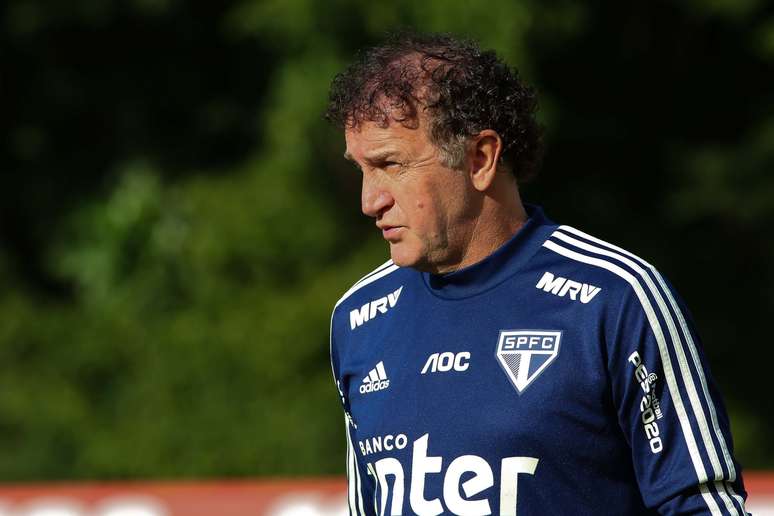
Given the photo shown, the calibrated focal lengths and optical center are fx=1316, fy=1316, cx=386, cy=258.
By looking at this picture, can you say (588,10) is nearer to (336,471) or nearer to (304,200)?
(304,200)

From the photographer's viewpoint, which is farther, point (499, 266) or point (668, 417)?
point (499, 266)

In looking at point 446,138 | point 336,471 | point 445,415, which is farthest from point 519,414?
point 336,471

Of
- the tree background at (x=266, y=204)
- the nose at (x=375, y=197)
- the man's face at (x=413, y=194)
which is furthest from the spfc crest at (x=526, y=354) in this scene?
the tree background at (x=266, y=204)

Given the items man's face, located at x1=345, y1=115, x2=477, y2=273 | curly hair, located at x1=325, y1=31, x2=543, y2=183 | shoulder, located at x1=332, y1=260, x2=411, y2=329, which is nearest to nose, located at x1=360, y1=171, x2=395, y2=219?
man's face, located at x1=345, y1=115, x2=477, y2=273

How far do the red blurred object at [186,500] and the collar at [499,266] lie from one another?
3.34 m

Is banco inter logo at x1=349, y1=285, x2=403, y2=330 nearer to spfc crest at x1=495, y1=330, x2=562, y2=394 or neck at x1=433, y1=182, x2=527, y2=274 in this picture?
neck at x1=433, y1=182, x2=527, y2=274

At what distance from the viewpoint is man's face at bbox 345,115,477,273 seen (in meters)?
2.53

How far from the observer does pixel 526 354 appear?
2.43 metres

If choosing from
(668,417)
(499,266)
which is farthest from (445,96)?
(668,417)

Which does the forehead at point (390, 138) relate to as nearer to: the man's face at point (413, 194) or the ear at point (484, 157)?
the man's face at point (413, 194)

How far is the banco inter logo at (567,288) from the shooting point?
7.94 feet

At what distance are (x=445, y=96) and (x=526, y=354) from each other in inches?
20.6

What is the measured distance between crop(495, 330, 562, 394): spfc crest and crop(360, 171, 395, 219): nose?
13.8 inches

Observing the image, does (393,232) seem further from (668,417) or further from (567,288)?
(668,417)
